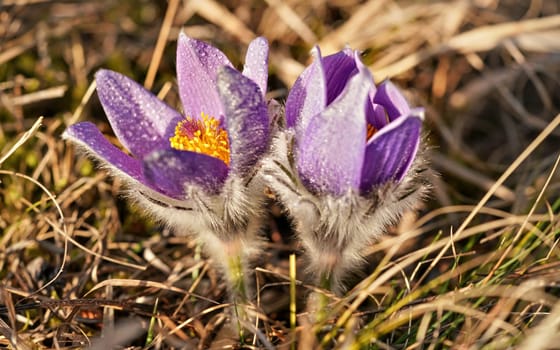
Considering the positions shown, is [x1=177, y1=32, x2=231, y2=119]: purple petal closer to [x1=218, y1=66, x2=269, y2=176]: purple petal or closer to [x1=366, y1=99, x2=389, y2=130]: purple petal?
[x1=218, y1=66, x2=269, y2=176]: purple petal

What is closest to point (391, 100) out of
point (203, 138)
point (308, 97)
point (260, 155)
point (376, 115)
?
point (376, 115)

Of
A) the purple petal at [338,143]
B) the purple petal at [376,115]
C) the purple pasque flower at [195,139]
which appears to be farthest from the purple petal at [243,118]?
the purple petal at [376,115]

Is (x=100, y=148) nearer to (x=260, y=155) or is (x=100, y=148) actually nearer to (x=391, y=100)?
(x=260, y=155)

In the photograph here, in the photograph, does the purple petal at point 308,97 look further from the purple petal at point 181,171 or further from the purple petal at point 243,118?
the purple petal at point 181,171

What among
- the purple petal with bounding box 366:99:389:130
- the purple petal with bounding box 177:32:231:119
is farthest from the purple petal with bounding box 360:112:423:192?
the purple petal with bounding box 177:32:231:119

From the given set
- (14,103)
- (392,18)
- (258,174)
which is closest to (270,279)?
(258,174)

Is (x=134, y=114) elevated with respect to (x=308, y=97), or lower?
lower

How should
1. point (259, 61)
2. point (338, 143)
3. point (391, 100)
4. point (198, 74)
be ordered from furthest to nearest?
point (198, 74)
point (259, 61)
point (391, 100)
point (338, 143)
